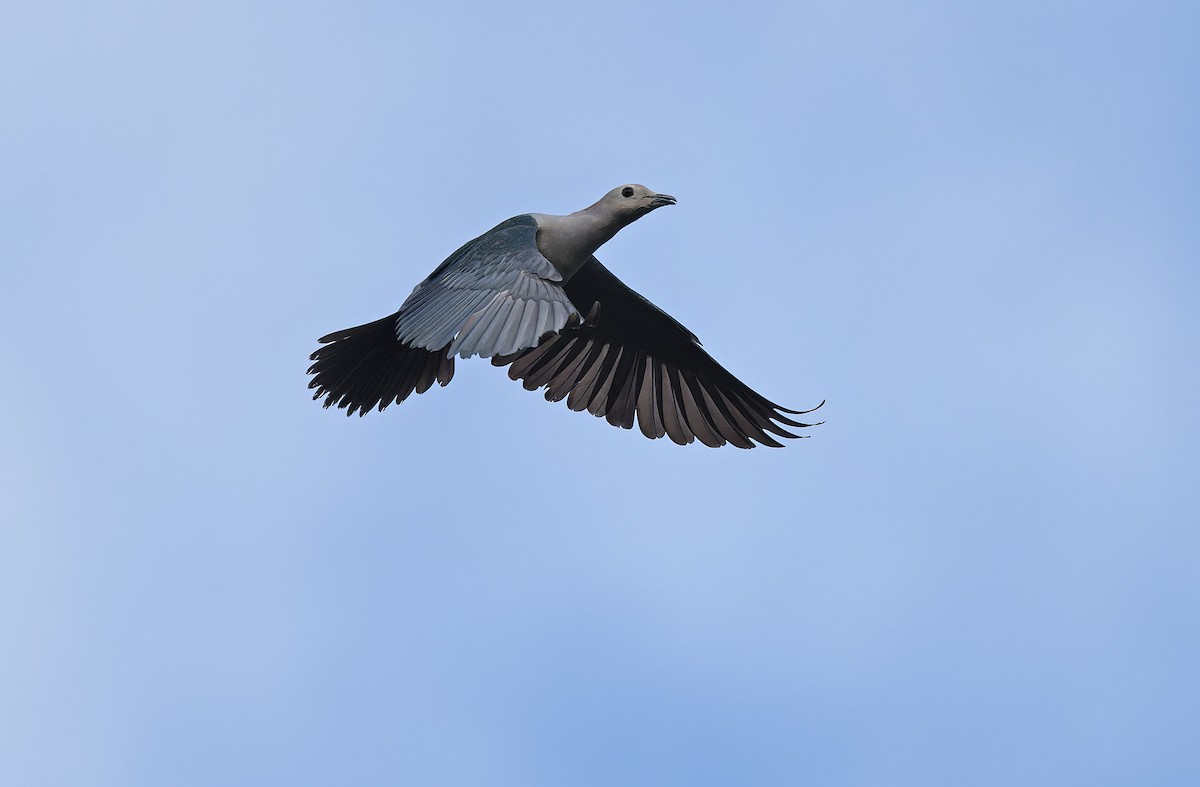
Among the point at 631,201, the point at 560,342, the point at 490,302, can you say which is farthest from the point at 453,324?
the point at 560,342

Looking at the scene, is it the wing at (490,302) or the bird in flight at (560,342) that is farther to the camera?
the bird in flight at (560,342)

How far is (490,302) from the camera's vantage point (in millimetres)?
10062

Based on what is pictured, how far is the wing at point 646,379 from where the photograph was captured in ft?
42.8

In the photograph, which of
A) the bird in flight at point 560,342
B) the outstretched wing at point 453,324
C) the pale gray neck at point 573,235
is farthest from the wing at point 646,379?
the outstretched wing at point 453,324

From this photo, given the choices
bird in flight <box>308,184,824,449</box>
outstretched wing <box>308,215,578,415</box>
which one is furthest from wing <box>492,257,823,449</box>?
outstretched wing <box>308,215,578,415</box>

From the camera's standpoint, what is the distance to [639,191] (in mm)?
12008

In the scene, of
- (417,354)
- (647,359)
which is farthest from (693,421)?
(417,354)

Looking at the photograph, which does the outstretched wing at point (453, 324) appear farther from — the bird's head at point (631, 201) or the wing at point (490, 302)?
the bird's head at point (631, 201)

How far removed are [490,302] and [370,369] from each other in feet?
6.48

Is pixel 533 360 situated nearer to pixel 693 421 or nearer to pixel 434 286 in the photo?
pixel 693 421

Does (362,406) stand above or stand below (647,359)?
below

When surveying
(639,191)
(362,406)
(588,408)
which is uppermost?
(639,191)

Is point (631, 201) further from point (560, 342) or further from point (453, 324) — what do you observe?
point (453, 324)

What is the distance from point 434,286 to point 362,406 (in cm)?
126
